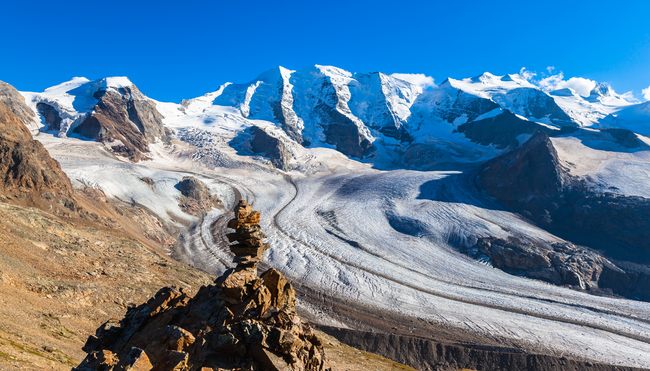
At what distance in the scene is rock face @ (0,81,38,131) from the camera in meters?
Result: 89.1

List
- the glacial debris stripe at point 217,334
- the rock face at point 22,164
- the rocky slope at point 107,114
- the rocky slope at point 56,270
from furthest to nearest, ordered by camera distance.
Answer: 1. the rocky slope at point 107,114
2. the rock face at point 22,164
3. the rocky slope at point 56,270
4. the glacial debris stripe at point 217,334

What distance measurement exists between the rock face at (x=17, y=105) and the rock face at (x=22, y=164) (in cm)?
6688

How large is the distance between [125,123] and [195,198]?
52.1 metres

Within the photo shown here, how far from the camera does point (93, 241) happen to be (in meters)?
28.8

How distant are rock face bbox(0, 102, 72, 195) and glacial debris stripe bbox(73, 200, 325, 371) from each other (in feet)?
105

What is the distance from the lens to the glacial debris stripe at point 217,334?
9273 millimetres

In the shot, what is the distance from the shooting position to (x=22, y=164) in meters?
34.6

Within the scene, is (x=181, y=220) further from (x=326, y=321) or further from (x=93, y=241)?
(x=326, y=321)

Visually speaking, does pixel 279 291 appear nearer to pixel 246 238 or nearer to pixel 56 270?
pixel 246 238

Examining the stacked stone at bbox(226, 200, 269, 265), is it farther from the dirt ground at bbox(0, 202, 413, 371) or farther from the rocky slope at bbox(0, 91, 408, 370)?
the dirt ground at bbox(0, 202, 413, 371)

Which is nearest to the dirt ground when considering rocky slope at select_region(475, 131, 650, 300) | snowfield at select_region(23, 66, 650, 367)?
snowfield at select_region(23, 66, 650, 367)

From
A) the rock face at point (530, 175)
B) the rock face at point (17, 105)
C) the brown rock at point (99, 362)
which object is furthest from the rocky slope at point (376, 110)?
the brown rock at point (99, 362)

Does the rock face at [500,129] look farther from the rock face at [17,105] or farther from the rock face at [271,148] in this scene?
the rock face at [17,105]

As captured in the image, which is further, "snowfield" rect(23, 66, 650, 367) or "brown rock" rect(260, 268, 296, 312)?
"snowfield" rect(23, 66, 650, 367)
